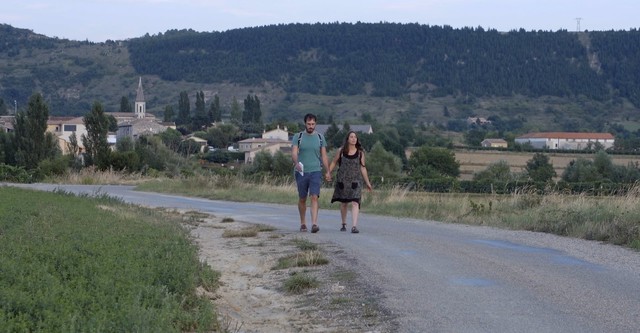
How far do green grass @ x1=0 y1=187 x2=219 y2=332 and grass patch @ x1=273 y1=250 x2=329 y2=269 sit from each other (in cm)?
117

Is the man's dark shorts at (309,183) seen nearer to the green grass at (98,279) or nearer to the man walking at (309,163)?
the man walking at (309,163)

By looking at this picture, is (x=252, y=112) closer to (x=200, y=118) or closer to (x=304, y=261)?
(x=200, y=118)

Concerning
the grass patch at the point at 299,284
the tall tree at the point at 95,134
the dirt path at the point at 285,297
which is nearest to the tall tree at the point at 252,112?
the tall tree at the point at 95,134

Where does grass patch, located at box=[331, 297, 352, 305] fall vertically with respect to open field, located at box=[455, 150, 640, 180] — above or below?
above

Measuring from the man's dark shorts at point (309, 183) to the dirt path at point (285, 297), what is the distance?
1949 mm

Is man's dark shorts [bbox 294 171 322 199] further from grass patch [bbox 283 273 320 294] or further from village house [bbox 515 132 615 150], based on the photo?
village house [bbox 515 132 615 150]

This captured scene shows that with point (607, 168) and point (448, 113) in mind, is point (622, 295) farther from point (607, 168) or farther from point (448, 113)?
point (448, 113)

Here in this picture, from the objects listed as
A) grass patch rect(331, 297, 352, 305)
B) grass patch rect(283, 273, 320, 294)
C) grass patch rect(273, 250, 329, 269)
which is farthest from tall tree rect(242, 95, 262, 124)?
grass patch rect(331, 297, 352, 305)

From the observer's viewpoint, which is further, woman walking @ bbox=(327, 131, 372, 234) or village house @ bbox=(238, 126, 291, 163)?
village house @ bbox=(238, 126, 291, 163)

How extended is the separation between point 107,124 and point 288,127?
66.4 meters

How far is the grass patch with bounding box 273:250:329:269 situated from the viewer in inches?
480

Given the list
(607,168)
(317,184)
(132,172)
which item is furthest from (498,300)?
(607,168)

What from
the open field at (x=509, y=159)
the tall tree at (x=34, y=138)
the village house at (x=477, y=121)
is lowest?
the open field at (x=509, y=159)

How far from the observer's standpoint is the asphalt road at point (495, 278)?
27.8 ft
